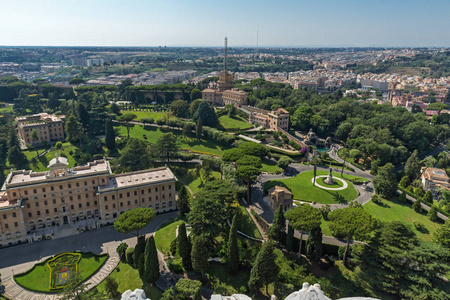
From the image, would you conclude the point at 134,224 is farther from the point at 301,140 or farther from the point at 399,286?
the point at 301,140

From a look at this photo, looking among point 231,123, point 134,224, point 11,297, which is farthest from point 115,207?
point 231,123

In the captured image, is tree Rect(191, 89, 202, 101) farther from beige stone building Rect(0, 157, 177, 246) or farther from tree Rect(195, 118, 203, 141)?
beige stone building Rect(0, 157, 177, 246)

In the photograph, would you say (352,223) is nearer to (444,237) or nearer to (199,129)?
(444,237)

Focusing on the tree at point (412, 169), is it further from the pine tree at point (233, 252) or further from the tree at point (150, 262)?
the tree at point (150, 262)

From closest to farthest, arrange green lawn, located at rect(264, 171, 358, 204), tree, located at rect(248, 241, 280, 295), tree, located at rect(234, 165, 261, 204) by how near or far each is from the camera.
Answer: tree, located at rect(248, 241, 280, 295) < tree, located at rect(234, 165, 261, 204) < green lawn, located at rect(264, 171, 358, 204)

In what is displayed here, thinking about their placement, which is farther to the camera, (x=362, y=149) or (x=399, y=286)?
(x=362, y=149)

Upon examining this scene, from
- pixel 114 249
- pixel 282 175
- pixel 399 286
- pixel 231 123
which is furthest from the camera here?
pixel 231 123

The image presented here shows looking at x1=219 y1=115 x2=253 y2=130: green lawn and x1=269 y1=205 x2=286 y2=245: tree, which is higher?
x1=219 y1=115 x2=253 y2=130: green lawn

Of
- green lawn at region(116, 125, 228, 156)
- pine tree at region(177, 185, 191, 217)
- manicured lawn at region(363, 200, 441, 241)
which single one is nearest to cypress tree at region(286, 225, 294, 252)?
manicured lawn at region(363, 200, 441, 241)
